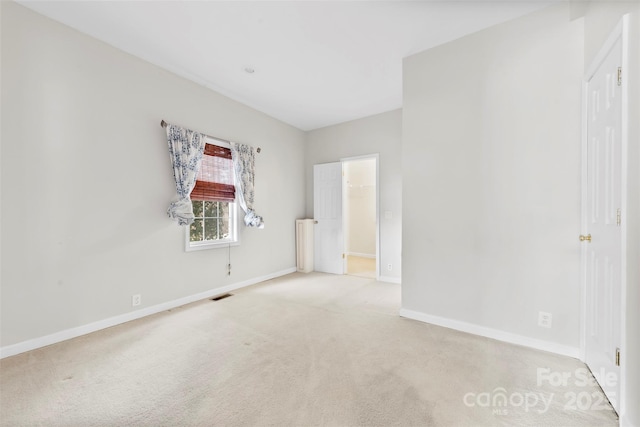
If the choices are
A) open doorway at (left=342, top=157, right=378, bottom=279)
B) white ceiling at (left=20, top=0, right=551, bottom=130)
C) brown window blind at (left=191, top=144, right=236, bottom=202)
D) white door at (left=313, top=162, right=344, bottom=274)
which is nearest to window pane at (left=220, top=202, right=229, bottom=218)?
brown window blind at (left=191, top=144, right=236, bottom=202)

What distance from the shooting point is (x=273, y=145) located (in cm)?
465

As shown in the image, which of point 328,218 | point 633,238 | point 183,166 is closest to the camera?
point 633,238

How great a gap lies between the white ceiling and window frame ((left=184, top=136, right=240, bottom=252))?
74cm

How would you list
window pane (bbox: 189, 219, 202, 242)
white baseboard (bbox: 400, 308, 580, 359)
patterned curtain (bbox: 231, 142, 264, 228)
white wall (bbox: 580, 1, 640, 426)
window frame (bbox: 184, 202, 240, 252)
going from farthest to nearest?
1. patterned curtain (bbox: 231, 142, 264, 228)
2. window pane (bbox: 189, 219, 202, 242)
3. window frame (bbox: 184, 202, 240, 252)
4. white baseboard (bbox: 400, 308, 580, 359)
5. white wall (bbox: 580, 1, 640, 426)

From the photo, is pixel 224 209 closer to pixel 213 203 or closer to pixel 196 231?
pixel 213 203

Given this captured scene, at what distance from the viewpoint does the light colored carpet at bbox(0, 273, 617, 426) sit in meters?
1.52

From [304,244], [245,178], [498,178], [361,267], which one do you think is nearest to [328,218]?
[304,244]

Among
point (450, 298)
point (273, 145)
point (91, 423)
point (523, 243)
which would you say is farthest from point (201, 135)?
point (523, 243)

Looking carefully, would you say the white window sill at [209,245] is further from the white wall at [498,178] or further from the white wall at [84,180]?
the white wall at [498,178]

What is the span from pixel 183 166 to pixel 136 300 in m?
1.57

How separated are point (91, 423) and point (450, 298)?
2840 mm

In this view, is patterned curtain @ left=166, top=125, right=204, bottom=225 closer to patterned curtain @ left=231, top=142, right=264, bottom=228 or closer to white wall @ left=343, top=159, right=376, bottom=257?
patterned curtain @ left=231, top=142, right=264, bottom=228

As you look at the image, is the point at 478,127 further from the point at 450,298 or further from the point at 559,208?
the point at 450,298

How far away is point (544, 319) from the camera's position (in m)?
2.23
